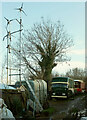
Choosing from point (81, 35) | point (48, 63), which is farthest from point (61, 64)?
point (81, 35)

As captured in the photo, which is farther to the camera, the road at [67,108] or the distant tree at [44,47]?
the distant tree at [44,47]

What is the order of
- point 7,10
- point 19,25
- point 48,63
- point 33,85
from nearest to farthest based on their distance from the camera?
point 7,10
point 19,25
point 33,85
point 48,63

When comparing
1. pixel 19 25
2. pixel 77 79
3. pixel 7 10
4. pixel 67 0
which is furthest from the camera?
pixel 77 79

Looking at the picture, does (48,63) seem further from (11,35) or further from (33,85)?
(11,35)

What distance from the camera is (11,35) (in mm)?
3018

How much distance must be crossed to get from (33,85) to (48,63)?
8.39ft

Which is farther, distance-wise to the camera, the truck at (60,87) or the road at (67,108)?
the truck at (60,87)

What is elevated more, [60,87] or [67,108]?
[60,87]

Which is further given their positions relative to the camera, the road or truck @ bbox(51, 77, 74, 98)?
truck @ bbox(51, 77, 74, 98)

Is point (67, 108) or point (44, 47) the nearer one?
point (67, 108)

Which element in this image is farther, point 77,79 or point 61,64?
point 77,79

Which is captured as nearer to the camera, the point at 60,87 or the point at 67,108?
the point at 67,108

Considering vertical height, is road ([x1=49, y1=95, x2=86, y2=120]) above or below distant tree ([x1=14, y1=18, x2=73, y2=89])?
below

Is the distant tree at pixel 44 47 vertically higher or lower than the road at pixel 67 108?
higher
